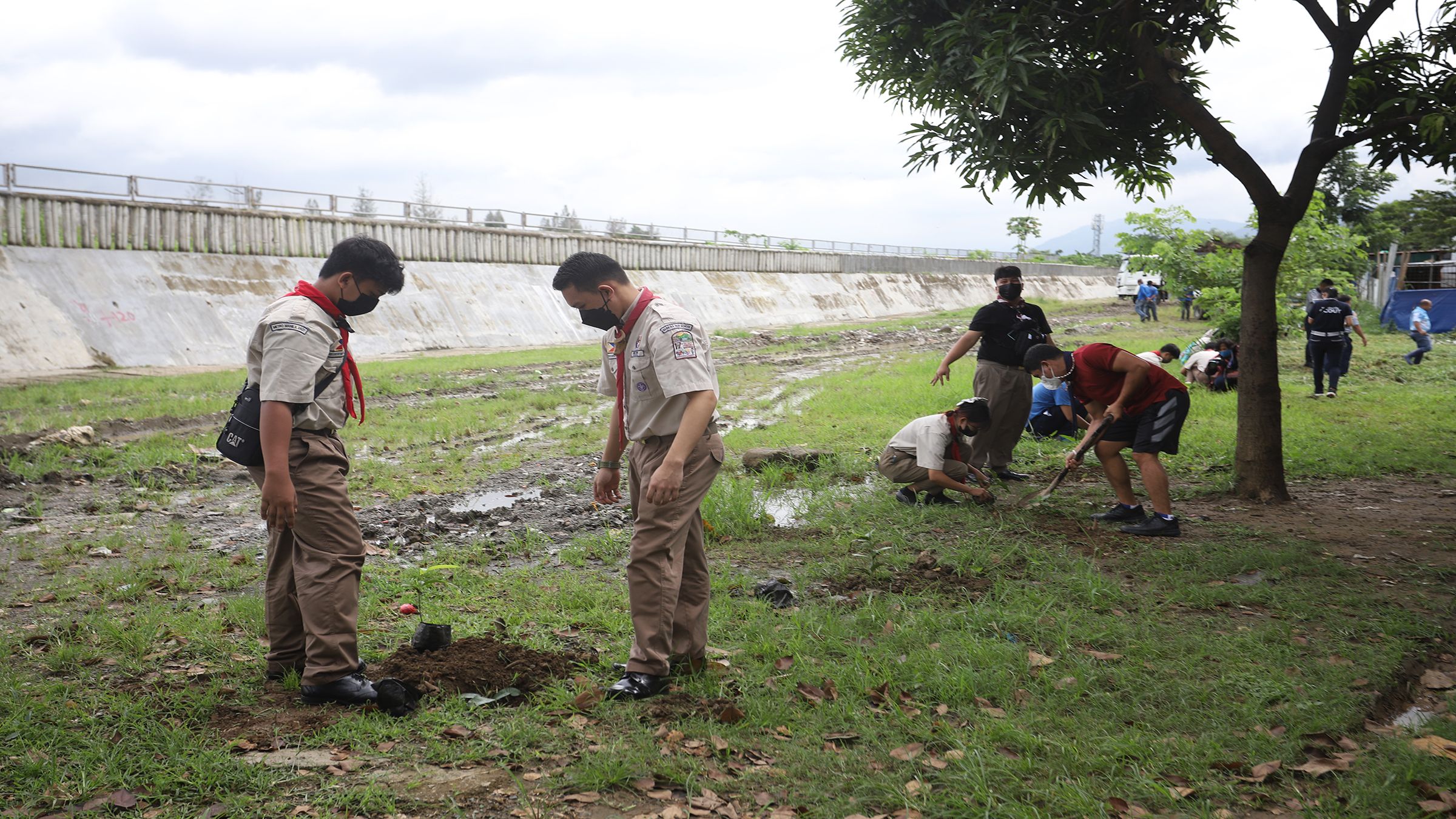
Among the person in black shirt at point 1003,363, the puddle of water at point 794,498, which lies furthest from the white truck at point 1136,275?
the puddle of water at point 794,498

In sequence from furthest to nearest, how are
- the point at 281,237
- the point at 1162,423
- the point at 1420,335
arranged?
the point at 281,237
the point at 1420,335
the point at 1162,423

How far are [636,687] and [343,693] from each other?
46.9 inches

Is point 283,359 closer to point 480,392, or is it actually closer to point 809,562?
point 809,562

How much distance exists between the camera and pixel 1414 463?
28.9 feet

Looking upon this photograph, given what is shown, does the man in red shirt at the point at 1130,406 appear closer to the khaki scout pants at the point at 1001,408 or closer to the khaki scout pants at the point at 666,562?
the khaki scout pants at the point at 1001,408

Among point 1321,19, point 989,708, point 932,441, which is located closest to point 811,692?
point 989,708

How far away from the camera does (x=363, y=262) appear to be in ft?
12.6

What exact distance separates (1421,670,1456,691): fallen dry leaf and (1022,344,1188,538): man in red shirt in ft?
7.92

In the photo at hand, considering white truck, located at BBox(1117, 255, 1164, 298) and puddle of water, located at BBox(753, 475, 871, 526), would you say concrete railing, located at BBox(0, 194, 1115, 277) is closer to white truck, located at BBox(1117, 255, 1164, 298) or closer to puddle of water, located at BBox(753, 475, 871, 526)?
white truck, located at BBox(1117, 255, 1164, 298)

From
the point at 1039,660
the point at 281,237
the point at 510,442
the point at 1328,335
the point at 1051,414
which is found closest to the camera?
the point at 1039,660

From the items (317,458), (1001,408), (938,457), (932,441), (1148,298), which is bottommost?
(938,457)

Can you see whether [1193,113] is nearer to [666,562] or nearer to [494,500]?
[666,562]

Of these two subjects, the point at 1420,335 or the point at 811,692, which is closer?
the point at 811,692

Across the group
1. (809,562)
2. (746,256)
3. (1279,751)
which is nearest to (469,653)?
(809,562)
